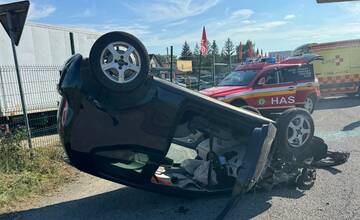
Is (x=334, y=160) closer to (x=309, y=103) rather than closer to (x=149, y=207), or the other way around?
(x=149, y=207)

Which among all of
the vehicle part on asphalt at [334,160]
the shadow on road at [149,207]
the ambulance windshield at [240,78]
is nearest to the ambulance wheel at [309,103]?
the ambulance windshield at [240,78]

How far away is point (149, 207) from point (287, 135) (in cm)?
210

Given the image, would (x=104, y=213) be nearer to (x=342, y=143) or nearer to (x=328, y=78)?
(x=342, y=143)

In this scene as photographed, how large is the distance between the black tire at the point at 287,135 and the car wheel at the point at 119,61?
6.82 ft

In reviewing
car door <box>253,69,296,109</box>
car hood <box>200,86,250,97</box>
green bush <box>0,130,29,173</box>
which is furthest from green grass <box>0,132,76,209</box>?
car door <box>253,69,296,109</box>

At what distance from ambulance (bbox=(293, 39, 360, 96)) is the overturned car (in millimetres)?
15109

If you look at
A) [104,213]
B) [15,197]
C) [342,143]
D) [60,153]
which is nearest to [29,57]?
[60,153]

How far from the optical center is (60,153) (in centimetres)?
736

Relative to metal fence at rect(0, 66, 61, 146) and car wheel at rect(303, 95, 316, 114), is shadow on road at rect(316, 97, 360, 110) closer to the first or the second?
car wheel at rect(303, 95, 316, 114)

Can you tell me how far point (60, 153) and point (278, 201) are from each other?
4479mm

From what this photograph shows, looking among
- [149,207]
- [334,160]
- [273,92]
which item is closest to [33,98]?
[273,92]

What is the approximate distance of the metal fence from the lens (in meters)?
10.6

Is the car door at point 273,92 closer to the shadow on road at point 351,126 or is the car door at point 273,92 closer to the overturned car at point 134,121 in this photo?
the shadow on road at point 351,126

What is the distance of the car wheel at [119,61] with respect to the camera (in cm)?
401
